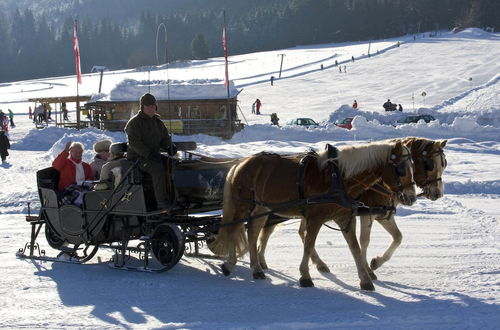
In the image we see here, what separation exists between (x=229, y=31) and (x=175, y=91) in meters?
107

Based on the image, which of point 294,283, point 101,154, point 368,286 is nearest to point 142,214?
point 101,154

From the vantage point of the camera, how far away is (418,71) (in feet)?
235

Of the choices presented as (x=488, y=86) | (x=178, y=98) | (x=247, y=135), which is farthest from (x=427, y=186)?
(x=488, y=86)

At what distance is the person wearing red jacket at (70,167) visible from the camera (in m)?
9.77

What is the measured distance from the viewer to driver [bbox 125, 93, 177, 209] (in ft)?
28.8

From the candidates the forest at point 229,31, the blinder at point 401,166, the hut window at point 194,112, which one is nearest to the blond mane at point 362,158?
the blinder at point 401,166

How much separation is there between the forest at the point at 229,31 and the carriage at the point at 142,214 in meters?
114

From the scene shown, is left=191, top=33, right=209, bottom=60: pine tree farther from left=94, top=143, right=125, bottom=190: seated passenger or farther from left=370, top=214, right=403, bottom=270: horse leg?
left=370, top=214, right=403, bottom=270: horse leg

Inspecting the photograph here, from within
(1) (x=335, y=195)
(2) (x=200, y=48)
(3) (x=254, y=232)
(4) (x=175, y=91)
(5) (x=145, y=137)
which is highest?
(2) (x=200, y=48)

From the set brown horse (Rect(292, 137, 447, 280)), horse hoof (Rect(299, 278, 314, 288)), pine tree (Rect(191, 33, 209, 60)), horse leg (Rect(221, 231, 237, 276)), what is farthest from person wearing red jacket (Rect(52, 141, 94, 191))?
pine tree (Rect(191, 33, 209, 60))

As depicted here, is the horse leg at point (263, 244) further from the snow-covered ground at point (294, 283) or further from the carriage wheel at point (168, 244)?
the carriage wheel at point (168, 244)

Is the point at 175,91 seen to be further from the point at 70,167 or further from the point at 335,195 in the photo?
the point at 335,195

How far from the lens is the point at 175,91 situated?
38594mm

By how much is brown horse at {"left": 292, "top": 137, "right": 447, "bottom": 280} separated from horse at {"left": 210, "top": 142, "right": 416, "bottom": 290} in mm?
264
